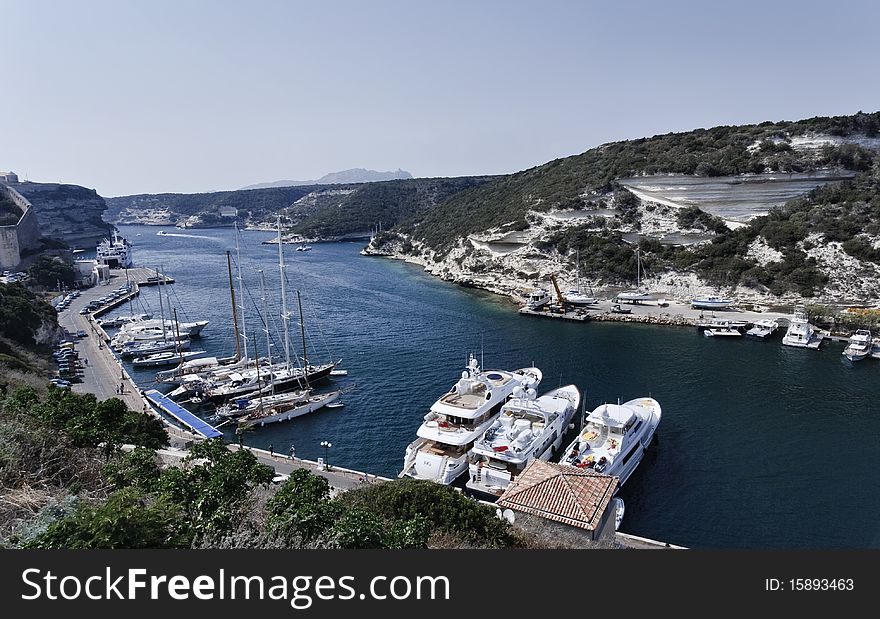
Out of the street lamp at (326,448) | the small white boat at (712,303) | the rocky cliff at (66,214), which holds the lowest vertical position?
the street lamp at (326,448)

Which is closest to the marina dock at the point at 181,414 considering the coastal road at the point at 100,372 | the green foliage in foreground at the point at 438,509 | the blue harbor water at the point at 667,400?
the coastal road at the point at 100,372

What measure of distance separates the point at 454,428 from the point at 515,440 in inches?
140

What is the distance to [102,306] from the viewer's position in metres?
63.8

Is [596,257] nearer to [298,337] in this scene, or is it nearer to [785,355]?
[785,355]

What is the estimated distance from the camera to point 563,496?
16.0 m

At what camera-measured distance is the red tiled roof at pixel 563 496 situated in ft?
50.1

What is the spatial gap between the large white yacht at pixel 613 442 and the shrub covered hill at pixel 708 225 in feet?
129

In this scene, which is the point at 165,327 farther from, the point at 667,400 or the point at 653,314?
the point at 653,314

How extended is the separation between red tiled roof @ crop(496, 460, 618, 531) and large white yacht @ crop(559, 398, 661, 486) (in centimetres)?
624

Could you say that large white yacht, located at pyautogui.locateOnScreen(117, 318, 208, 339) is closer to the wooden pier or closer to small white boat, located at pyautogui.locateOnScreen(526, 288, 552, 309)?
the wooden pier

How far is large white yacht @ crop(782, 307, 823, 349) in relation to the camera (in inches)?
1725

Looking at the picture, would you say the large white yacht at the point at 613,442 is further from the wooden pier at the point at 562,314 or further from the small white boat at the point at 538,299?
the small white boat at the point at 538,299

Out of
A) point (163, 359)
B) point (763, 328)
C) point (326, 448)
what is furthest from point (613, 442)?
point (163, 359)

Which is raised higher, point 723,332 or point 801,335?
point 801,335
